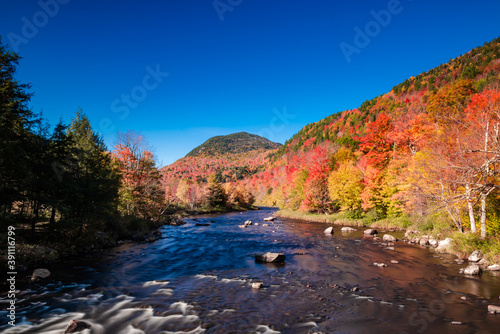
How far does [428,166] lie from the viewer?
755 inches

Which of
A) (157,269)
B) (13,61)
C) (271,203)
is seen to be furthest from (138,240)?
(271,203)

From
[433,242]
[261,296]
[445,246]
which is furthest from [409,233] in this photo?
[261,296]

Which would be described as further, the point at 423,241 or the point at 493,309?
the point at 423,241

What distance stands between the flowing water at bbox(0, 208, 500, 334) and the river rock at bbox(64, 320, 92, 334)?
317 mm

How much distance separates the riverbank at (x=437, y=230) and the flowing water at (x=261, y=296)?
1421mm

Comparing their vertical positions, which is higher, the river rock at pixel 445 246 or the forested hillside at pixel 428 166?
the forested hillside at pixel 428 166

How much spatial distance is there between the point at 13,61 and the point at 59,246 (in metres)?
15.3

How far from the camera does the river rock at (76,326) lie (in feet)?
26.6

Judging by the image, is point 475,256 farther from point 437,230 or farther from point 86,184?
point 86,184

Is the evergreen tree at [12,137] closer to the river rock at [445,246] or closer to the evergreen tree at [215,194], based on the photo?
the river rock at [445,246]

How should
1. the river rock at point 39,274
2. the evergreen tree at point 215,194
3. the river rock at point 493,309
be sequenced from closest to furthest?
the river rock at point 493,309
the river rock at point 39,274
the evergreen tree at point 215,194

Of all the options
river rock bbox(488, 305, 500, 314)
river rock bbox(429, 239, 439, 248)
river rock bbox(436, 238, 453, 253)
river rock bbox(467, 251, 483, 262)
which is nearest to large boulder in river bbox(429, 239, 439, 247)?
river rock bbox(429, 239, 439, 248)

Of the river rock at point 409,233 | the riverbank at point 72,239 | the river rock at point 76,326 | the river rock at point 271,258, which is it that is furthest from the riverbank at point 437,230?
the riverbank at point 72,239

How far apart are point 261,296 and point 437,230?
2122cm
